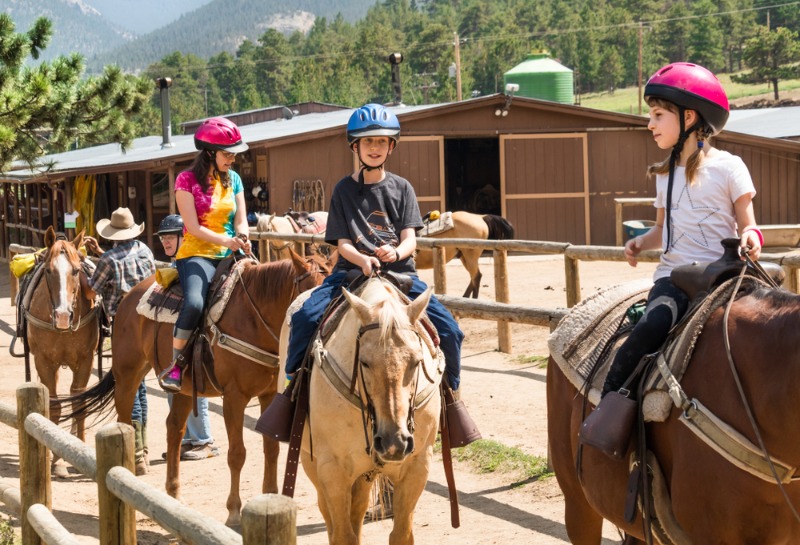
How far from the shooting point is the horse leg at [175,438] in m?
7.02

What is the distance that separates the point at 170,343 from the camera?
7.30m

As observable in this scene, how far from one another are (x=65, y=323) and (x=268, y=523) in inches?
262

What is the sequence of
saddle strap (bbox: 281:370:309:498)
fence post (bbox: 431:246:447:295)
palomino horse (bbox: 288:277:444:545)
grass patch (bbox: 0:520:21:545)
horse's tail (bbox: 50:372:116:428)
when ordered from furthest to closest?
fence post (bbox: 431:246:447:295) < horse's tail (bbox: 50:372:116:428) < grass patch (bbox: 0:520:21:545) < saddle strap (bbox: 281:370:309:498) < palomino horse (bbox: 288:277:444:545)

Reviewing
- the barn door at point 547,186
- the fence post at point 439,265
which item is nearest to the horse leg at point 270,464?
the fence post at point 439,265

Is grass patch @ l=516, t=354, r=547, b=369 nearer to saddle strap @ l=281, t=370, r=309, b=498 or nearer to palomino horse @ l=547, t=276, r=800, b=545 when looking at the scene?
saddle strap @ l=281, t=370, r=309, b=498

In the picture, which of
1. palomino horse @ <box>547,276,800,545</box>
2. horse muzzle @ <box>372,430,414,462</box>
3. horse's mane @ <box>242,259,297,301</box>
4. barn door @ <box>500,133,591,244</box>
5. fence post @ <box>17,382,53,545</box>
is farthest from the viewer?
barn door @ <box>500,133,591,244</box>

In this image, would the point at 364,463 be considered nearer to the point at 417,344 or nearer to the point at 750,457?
the point at 417,344

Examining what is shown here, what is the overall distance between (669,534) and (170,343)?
4.51 m

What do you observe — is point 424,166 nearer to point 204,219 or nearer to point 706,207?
point 204,219

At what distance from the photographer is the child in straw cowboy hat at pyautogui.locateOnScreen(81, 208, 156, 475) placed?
8.22 metres

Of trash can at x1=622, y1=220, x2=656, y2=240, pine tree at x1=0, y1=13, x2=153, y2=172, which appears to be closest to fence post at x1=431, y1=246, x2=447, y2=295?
pine tree at x1=0, y1=13, x2=153, y2=172

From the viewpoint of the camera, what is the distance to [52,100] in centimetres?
973

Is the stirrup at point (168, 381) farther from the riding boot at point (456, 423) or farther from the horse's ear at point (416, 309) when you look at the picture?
the horse's ear at point (416, 309)

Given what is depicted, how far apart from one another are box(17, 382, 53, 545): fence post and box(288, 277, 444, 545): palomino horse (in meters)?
1.33
